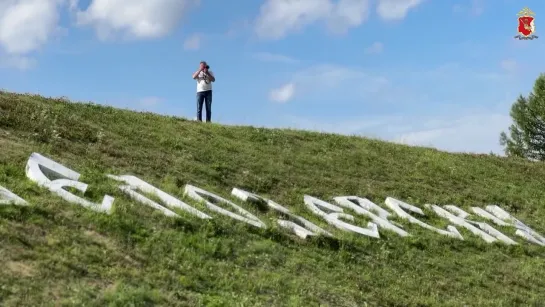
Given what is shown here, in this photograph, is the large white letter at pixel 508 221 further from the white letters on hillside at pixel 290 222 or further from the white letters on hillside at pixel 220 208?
the white letters on hillside at pixel 220 208

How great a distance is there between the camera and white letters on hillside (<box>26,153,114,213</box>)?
9664mm

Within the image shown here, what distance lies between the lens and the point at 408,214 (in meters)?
15.0

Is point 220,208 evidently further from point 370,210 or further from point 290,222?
point 370,210

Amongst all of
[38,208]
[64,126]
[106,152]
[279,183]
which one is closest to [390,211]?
[279,183]

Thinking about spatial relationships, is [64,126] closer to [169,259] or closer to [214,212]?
[214,212]

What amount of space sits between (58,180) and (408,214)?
8.12 metres

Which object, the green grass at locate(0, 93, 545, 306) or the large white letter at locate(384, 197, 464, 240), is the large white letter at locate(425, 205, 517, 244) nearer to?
the green grass at locate(0, 93, 545, 306)

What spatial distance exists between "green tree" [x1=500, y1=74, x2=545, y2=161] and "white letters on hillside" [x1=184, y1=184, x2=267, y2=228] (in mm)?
44294

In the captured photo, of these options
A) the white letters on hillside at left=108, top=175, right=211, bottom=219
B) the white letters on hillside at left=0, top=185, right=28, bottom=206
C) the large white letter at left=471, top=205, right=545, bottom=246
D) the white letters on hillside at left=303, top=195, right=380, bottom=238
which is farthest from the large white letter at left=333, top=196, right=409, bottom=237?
the white letters on hillside at left=0, top=185, right=28, bottom=206

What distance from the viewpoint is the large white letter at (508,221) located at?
50.5ft

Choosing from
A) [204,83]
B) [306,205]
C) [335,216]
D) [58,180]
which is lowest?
[335,216]

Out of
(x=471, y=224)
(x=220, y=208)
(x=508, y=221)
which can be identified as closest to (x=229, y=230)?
(x=220, y=208)

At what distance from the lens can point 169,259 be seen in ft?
28.3

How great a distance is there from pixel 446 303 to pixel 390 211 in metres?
5.29
